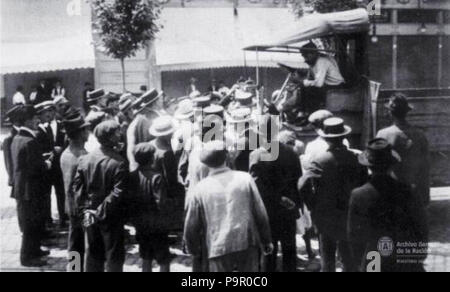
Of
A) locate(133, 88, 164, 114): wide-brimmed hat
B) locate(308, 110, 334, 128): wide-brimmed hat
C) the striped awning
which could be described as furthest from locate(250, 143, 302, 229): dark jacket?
the striped awning

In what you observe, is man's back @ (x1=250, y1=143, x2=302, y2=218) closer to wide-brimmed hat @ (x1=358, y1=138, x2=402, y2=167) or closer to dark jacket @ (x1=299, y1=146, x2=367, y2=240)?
dark jacket @ (x1=299, y1=146, x2=367, y2=240)

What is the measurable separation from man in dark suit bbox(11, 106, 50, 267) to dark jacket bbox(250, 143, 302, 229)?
9.93 ft

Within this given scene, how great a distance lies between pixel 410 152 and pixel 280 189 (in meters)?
1.95

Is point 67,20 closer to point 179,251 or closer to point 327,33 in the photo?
point 327,33

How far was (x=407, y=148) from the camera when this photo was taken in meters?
6.68

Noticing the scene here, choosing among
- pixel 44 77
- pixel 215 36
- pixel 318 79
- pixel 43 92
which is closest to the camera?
pixel 318 79

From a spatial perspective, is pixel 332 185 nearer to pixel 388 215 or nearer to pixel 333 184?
pixel 333 184

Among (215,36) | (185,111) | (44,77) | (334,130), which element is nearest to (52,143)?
(185,111)

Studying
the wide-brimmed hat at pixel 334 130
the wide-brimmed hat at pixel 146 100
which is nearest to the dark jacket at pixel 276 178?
the wide-brimmed hat at pixel 334 130

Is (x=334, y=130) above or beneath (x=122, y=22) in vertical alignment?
beneath

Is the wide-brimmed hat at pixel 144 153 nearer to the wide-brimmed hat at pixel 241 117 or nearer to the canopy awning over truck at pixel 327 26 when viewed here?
the wide-brimmed hat at pixel 241 117

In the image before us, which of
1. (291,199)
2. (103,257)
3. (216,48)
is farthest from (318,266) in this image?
(216,48)

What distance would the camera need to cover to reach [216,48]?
22.3m

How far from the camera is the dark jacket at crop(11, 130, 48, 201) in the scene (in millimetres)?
6996
